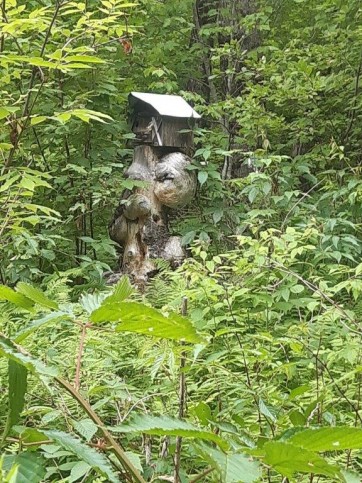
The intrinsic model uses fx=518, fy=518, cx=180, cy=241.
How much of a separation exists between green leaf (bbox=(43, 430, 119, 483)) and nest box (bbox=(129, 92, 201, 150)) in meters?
3.28

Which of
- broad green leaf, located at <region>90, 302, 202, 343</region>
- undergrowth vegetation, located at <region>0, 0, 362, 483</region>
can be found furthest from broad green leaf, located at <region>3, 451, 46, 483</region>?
broad green leaf, located at <region>90, 302, 202, 343</region>

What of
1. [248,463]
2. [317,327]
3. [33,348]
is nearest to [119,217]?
[33,348]

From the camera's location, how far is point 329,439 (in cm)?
36

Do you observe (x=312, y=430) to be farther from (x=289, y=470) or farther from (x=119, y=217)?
(x=119, y=217)

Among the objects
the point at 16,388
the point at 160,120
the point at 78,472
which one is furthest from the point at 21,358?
the point at 160,120

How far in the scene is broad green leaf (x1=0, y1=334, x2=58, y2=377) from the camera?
1.27 feet

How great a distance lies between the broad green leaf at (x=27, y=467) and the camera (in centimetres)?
35

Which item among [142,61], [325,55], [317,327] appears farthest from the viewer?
[142,61]

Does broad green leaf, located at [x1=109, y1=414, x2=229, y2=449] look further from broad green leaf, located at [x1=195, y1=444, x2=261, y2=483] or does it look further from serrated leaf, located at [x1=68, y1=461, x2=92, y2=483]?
serrated leaf, located at [x1=68, y1=461, x2=92, y2=483]

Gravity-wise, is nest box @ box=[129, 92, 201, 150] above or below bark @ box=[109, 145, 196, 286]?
above

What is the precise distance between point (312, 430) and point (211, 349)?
1892 millimetres

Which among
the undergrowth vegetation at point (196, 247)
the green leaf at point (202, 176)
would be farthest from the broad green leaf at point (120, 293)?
the green leaf at point (202, 176)

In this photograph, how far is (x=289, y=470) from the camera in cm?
38

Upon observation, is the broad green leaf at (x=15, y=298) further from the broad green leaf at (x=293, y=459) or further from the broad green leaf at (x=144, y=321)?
the broad green leaf at (x=293, y=459)
